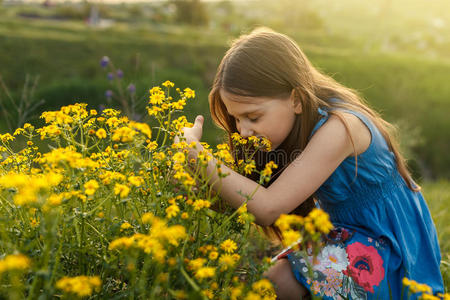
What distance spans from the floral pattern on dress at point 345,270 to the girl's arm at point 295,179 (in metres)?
0.32

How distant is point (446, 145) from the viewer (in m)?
9.30

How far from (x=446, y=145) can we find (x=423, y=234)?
8.23 metres

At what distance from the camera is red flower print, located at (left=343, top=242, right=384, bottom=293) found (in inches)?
72.4

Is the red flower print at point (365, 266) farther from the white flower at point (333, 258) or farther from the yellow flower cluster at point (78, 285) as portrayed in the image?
the yellow flower cluster at point (78, 285)

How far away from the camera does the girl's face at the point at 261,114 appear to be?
1.89 metres

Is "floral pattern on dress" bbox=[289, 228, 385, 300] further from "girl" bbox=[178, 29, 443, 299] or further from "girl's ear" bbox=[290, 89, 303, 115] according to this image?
"girl's ear" bbox=[290, 89, 303, 115]

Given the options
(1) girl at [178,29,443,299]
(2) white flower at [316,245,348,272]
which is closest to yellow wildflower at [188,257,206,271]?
(1) girl at [178,29,443,299]

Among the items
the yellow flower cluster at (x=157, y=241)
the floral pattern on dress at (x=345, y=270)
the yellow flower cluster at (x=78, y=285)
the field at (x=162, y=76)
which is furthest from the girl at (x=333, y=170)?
the yellow flower cluster at (x=78, y=285)

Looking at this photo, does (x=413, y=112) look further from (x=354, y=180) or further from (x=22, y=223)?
(x=22, y=223)

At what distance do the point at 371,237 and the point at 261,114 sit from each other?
2.64 ft

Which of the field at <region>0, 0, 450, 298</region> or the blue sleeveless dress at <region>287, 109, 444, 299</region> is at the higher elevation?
the blue sleeveless dress at <region>287, 109, 444, 299</region>

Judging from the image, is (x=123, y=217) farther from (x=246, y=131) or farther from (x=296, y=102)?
(x=296, y=102)

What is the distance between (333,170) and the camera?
1.81 meters

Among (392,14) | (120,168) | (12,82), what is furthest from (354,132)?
(392,14)
